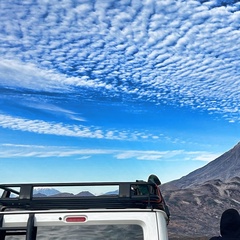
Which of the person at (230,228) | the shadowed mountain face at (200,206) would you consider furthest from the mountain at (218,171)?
the person at (230,228)

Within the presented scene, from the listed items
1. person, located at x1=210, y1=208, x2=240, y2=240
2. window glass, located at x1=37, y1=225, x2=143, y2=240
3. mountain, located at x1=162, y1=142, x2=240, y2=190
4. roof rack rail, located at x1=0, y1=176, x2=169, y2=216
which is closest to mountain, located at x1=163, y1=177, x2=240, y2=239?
person, located at x1=210, y1=208, x2=240, y2=240

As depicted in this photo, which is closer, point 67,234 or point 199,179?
point 67,234

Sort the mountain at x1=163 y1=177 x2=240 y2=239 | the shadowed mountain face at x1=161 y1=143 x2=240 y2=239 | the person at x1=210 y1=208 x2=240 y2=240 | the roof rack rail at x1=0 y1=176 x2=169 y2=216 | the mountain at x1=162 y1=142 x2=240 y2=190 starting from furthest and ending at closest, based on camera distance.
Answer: the mountain at x1=162 y1=142 x2=240 y2=190, the mountain at x1=163 y1=177 x2=240 y2=239, the shadowed mountain face at x1=161 y1=143 x2=240 y2=239, the person at x1=210 y1=208 x2=240 y2=240, the roof rack rail at x1=0 y1=176 x2=169 y2=216

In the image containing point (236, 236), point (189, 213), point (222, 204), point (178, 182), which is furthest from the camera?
point (178, 182)

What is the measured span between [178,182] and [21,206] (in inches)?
5530

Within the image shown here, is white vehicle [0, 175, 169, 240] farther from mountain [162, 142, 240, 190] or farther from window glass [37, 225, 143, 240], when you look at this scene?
mountain [162, 142, 240, 190]

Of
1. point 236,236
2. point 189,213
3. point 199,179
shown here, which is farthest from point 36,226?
point 199,179

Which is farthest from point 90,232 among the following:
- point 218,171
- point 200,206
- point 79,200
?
point 218,171

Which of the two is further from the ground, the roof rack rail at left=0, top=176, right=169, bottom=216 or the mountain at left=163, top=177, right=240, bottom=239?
the mountain at left=163, top=177, right=240, bottom=239

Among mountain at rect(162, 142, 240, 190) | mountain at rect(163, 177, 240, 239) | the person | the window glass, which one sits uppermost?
mountain at rect(162, 142, 240, 190)

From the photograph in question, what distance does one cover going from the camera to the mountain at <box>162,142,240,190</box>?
142875mm

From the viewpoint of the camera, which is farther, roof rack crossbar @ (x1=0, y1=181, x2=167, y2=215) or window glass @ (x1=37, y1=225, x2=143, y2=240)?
roof rack crossbar @ (x1=0, y1=181, x2=167, y2=215)

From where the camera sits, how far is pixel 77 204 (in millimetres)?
4801

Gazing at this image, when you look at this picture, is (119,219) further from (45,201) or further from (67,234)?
(45,201)
